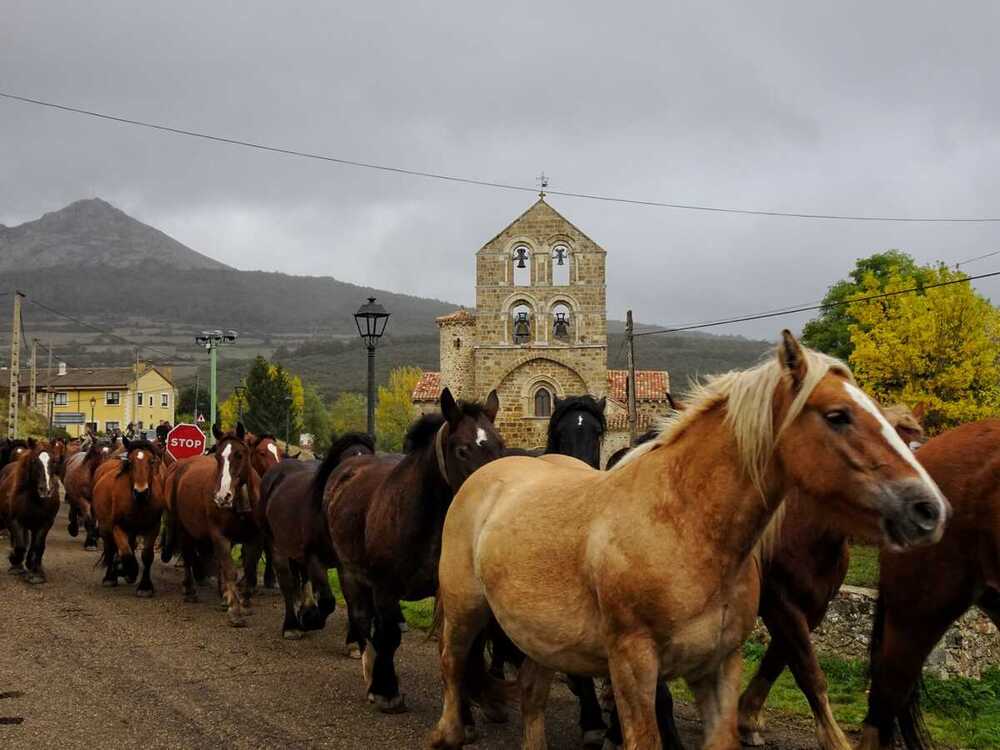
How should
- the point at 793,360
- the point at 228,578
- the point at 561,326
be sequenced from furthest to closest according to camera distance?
the point at 561,326
the point at 228,578
the point at 793,360

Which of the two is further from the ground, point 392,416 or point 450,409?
point 450,409

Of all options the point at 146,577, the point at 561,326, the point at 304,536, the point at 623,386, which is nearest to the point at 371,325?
the point at 146,577

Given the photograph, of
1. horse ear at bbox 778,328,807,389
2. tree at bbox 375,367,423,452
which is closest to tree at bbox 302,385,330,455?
tree at bbox 375,367,423,452

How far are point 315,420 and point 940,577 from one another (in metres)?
81.7

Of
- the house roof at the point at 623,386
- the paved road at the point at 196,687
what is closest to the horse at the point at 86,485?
the paved road at the point at 196,687

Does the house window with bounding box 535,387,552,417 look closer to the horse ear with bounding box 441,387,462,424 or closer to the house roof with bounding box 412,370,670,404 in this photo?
the house roof with bounding box 412,370,670,404

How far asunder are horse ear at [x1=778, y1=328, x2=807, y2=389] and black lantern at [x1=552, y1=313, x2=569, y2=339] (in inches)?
1457

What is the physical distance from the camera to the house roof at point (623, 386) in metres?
42.7

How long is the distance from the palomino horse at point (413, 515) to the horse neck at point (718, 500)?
2813mm

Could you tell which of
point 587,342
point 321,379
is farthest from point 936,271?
point 321,379

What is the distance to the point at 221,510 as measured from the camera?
11.9 m

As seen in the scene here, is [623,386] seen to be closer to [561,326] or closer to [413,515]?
[561,326]

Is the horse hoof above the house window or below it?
below

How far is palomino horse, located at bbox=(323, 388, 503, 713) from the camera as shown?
22.0ft
